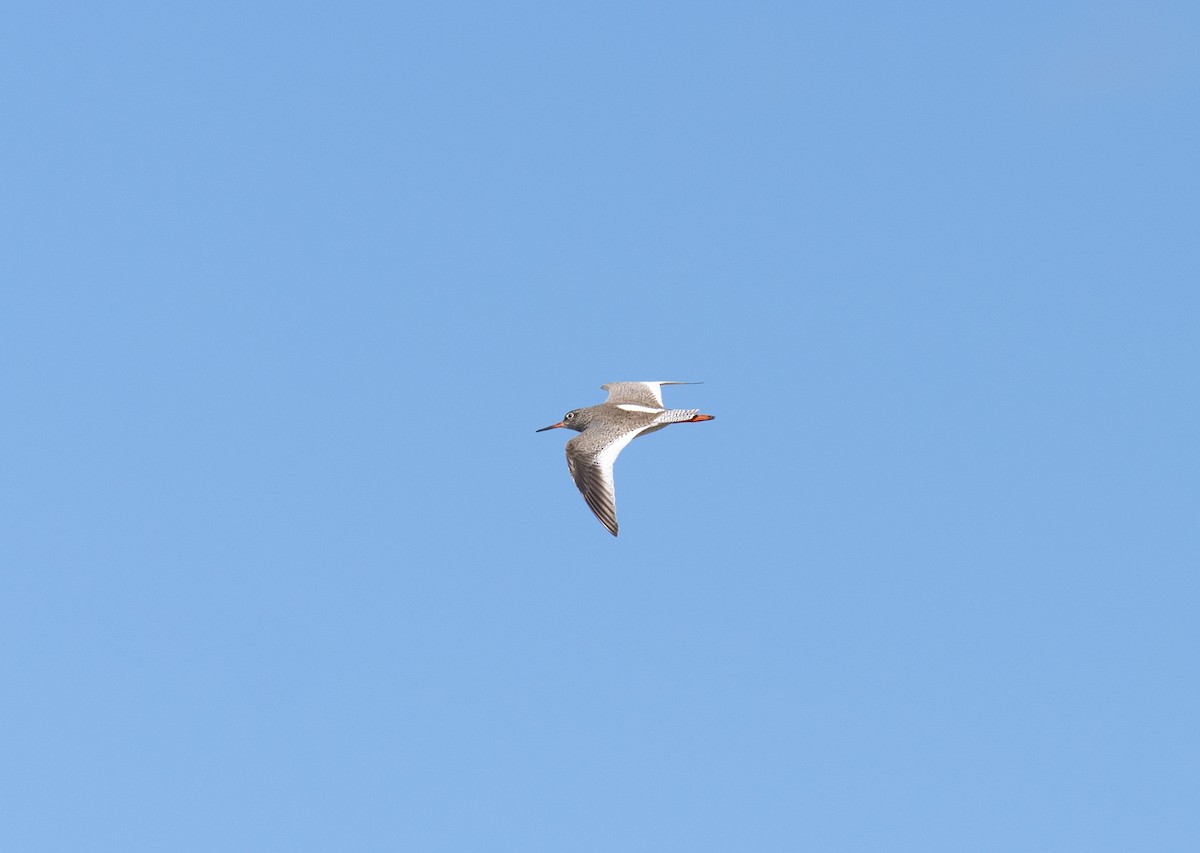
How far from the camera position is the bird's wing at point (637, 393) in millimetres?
55750

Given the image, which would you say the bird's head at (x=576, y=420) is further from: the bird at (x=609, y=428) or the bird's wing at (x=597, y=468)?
the bird's wing at (x=597, y=468)

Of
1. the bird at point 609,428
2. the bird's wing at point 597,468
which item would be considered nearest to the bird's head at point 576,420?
the bird at point 609,428

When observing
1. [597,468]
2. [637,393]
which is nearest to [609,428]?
[597,468]

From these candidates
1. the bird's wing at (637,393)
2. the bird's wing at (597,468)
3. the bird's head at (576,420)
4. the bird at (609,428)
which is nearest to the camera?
the bird's wing at (597,468)

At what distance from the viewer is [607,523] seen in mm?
43594

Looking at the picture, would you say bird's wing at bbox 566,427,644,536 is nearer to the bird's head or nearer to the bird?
the bird

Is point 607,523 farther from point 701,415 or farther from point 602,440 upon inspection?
point 701,415

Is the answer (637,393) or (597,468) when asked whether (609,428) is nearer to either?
(597,468)

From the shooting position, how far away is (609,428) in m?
49.0

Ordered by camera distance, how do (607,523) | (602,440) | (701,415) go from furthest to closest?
1. (701,415)
2. (602,440)
3. (607,523)

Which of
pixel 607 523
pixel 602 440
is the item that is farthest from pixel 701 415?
pixel 607 523

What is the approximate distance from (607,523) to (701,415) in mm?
8864

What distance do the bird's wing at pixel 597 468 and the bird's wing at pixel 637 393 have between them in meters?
7.78

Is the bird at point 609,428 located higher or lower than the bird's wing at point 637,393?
lower
